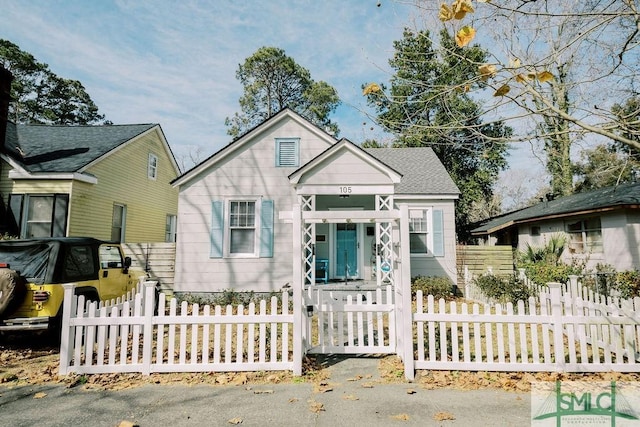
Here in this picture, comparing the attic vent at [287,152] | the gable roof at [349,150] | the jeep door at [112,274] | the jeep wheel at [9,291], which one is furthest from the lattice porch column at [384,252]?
the jeep wheel at [9,291]

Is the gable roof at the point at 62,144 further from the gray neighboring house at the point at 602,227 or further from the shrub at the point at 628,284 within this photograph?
the gray neighboring house at the point at 602,227

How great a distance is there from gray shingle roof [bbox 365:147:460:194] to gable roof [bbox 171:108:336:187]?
3355 millimetres

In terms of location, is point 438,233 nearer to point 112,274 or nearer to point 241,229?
point 241,229

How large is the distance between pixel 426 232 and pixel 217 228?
761 centimetres

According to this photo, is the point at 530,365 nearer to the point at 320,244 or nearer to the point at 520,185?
the point at 320,244

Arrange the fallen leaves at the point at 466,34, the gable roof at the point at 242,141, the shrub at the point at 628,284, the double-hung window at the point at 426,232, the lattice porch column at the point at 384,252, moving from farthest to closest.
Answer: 1. the double-hung window at the point at 426,232
2. the gable roof at the point at 242,141
3. the lattice porch column at the point at 384,252
4. the shrub at the point at 628,284
5. the fallen leaves at the point at 466,34

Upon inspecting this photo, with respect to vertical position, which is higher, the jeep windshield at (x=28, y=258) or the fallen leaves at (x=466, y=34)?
the fallen leaves at (x=466, y=34)

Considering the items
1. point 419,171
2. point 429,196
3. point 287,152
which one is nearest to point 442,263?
point 429,196

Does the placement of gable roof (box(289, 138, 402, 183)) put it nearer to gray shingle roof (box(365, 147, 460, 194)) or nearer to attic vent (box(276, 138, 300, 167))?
attic vent (box(276, 138, 300, 167))

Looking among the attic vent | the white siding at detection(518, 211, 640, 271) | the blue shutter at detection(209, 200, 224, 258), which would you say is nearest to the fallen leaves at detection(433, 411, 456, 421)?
the blue shutter at detection(209, 200, 224, 258)

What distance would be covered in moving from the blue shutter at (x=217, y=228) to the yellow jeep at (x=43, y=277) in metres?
3.87

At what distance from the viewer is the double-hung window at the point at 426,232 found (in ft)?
41.0

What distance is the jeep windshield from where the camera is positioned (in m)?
5.72

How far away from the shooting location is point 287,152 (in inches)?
453
